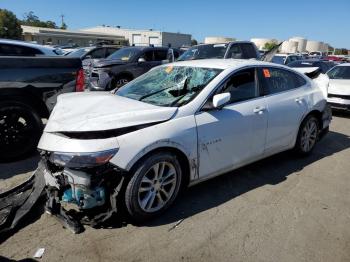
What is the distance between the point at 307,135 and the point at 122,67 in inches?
277

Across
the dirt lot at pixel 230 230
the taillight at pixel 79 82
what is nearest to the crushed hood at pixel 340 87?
the dirt lot at pixel 230 230

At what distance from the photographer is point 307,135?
5551 millimetres

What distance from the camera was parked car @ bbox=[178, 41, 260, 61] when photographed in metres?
10.8

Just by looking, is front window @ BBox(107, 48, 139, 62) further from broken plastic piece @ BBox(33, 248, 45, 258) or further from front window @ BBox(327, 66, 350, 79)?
broken plastic piece @ BBox(33, 248, 45, 258)

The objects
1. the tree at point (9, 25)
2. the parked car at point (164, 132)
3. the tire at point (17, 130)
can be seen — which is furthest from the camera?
the tree at point (9, 25)

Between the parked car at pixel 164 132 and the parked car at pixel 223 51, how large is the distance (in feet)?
19.1

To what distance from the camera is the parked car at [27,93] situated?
5.13 m

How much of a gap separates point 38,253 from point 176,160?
1553 millimetres

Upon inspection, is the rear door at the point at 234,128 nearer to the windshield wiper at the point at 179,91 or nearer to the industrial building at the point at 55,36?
the windshield wiper at the point at 179,91

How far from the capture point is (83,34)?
221 feet

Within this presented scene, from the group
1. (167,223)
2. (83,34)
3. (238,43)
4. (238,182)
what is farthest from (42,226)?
(83,34)

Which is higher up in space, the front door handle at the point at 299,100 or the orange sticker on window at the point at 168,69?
the orange sticker on window at the point at 168,69

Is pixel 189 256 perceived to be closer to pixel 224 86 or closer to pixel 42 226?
pixel 42 226

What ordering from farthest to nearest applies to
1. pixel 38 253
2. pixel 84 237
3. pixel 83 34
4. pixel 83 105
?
pixel 83 34, pixel 83 105, pixel 84 237, pixel 38 253
